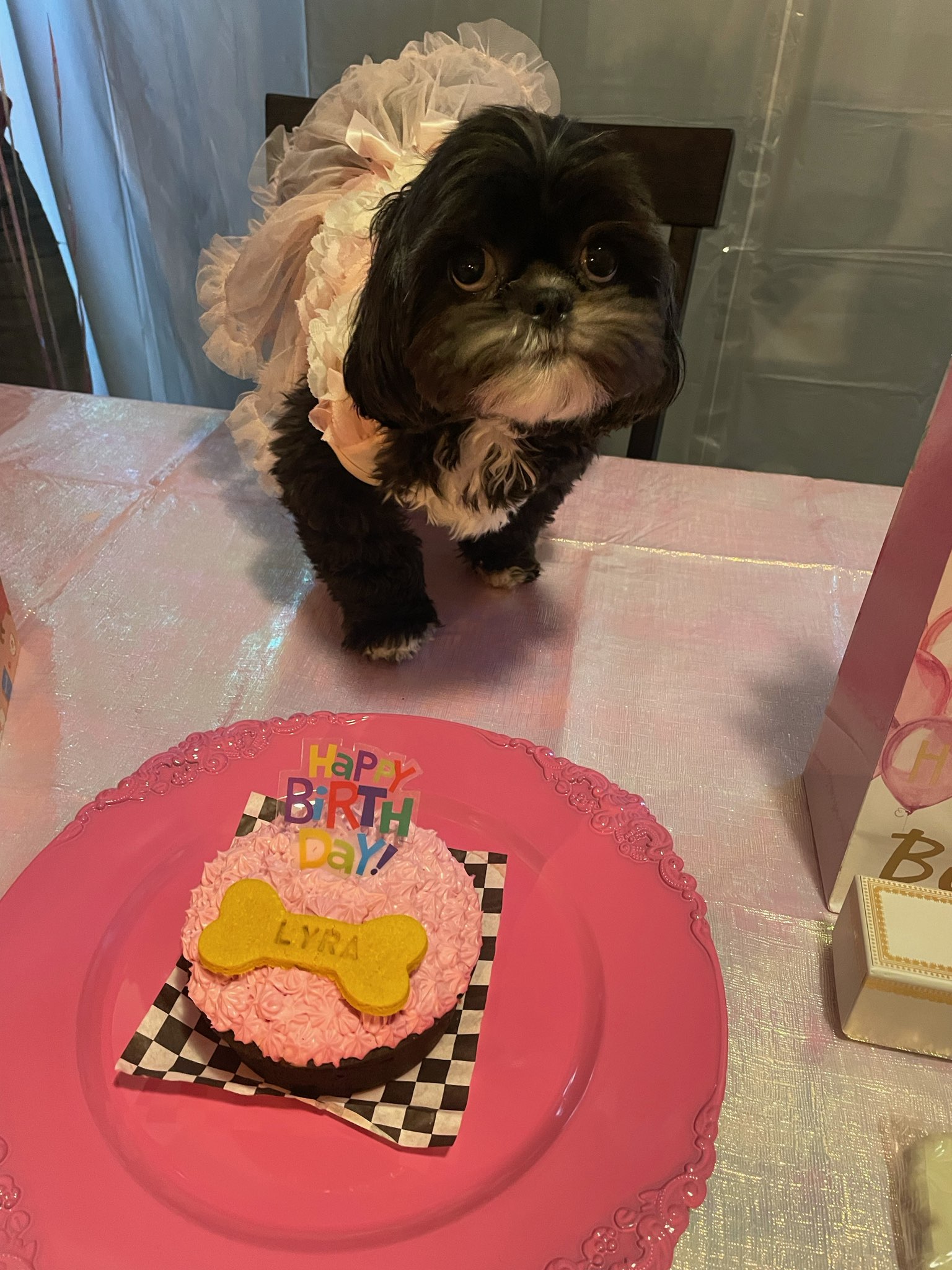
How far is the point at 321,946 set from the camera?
581 mm

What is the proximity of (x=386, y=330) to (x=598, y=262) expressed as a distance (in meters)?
0.18

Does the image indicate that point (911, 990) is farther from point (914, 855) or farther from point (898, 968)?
point (914, 855)

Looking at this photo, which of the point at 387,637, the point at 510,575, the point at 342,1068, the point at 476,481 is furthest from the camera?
the point at 510,575

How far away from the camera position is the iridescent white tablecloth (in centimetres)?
60

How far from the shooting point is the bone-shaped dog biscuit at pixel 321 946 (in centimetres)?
56

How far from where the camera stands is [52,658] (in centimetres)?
97

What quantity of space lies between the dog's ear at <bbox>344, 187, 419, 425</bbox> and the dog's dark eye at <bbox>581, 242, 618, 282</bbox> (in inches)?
5.4

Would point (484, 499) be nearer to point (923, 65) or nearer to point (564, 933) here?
point (564, 933)

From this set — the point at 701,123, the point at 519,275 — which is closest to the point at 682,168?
the point at 701,123

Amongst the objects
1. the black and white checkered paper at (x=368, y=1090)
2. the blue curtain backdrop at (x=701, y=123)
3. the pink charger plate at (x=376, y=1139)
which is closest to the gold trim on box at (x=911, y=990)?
the pink charger plate at (x=376, y=1139)

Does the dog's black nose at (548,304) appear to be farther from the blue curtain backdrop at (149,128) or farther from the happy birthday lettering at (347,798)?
the blue curtain backdrop at (149,128)

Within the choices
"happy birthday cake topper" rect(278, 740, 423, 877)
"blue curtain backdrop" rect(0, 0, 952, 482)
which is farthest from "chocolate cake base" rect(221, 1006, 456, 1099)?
"blue curtain backdrop" rect(0, 0, 952, 482)

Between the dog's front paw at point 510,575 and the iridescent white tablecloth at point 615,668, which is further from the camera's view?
the dog's front paw at point 510,575

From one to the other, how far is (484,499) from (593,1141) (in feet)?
1.87
